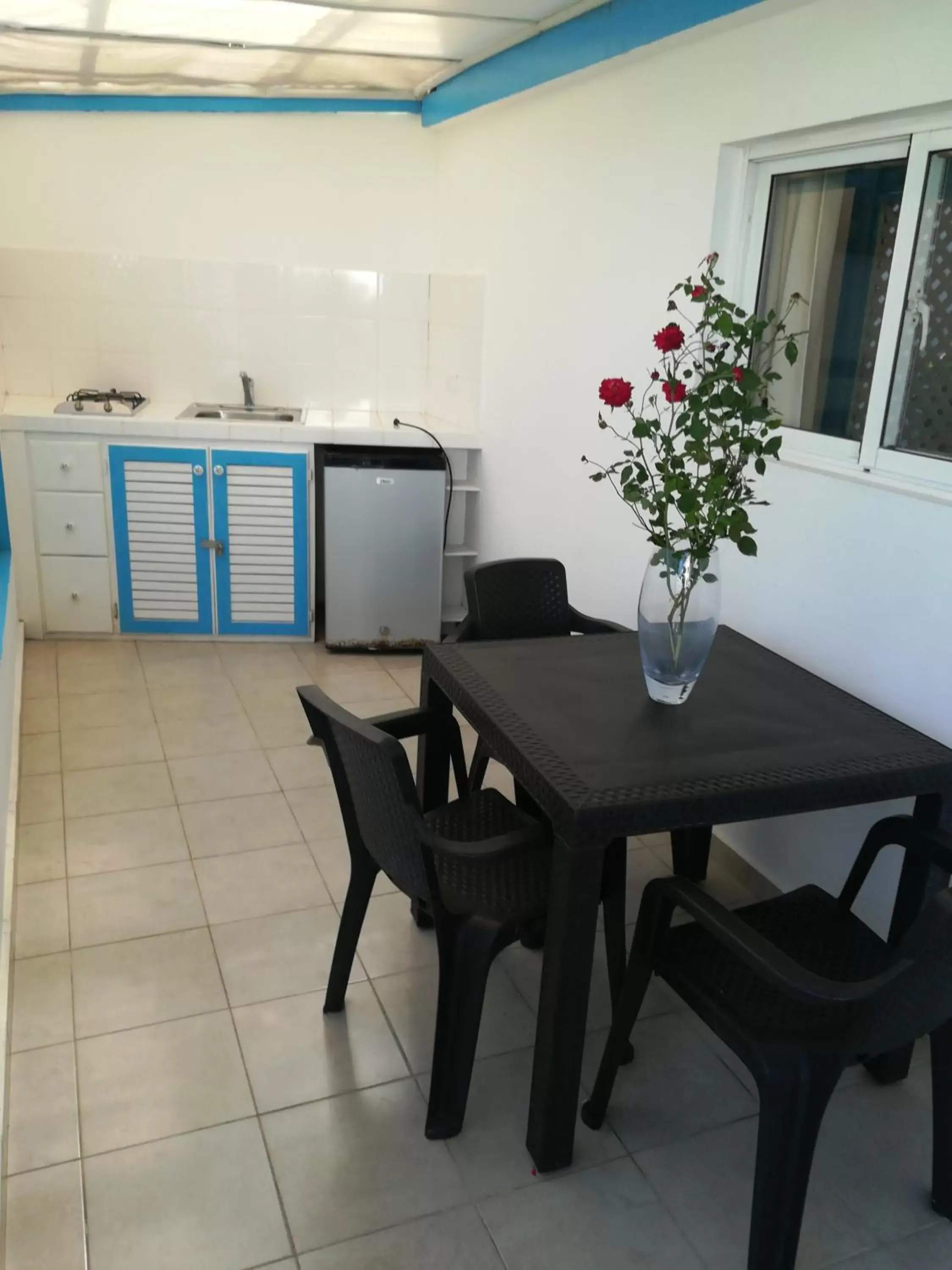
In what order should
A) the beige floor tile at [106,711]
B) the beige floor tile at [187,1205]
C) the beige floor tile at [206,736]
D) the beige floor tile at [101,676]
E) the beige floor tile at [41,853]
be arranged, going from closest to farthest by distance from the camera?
the beige floor tile at [187,1205] < the beige floor tile at [41,853] < the beige floor tile at [206,736] < the beige floor tile at [106,711] < the beige floor tile at [101,676]

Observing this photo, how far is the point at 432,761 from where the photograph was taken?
2.46 m

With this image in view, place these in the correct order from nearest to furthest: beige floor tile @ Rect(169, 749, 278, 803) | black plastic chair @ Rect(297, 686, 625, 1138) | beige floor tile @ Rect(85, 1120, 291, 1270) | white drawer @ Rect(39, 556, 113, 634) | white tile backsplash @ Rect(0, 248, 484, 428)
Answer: beige floor tile @ Rect(85, 1120, 291, 1270) < black plastic chair @ Rect(297, 686, 625, 1138) < beige floor tile @ Rect(169, 749, 278, 803) < white drawer @ Rect(39, 556, 113, 634) < white tile backsplash @ Rect(0, 248, 484, 428)

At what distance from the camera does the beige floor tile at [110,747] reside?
3354mm

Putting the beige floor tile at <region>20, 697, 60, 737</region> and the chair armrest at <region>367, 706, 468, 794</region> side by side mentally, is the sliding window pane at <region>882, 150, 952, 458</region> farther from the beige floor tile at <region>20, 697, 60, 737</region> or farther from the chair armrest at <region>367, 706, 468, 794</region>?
the beige floor tile at <region>20, 697, 60, 737</region>

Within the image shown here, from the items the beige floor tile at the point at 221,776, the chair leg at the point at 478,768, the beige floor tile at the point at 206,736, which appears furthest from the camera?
the beige floor tile at the point at 206,736

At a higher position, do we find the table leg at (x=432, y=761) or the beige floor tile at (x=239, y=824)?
the table leg at (x=432, y=761)

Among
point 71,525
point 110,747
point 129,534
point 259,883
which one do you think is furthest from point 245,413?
point 259,883

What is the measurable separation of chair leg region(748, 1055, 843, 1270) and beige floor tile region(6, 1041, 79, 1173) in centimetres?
123

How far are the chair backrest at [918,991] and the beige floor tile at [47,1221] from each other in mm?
1342

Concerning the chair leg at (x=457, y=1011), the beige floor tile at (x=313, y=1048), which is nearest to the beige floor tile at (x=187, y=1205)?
the beige floor tile at (x=313, y=1048)

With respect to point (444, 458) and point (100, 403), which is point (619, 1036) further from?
point (100, 403)

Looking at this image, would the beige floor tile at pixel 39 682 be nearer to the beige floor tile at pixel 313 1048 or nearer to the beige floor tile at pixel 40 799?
the beige floor tile at pixel 40 799

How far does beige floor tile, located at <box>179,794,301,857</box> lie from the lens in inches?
115

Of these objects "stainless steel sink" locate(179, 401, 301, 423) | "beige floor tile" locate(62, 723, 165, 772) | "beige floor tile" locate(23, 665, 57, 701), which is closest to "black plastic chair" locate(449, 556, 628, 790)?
"beige floor tile" locate(62, 723, 165, 772)
